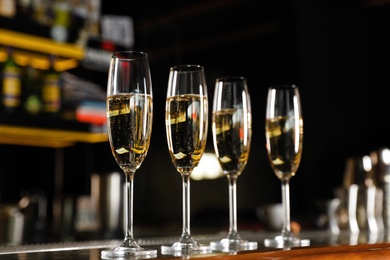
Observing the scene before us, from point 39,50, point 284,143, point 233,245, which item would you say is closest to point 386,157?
point 284,143

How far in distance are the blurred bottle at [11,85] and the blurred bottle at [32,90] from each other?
0.05 m

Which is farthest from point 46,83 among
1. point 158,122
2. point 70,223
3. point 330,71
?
point 330,71

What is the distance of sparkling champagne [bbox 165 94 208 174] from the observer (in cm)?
106

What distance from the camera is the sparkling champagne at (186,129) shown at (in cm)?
106

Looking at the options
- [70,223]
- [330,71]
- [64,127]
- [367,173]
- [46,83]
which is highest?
[330,71]

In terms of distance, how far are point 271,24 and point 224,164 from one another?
420 centimetres

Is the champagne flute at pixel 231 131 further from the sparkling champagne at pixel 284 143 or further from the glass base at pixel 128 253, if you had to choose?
the glass base at pixel 128 253

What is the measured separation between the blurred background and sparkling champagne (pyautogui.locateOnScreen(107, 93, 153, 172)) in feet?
6.29

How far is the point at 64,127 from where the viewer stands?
122 inches

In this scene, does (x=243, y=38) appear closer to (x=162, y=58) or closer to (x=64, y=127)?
(x=162, y=58)

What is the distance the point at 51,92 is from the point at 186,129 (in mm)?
2156

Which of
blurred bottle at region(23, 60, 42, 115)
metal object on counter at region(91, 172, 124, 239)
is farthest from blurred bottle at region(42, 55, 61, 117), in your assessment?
metal object on counter at region(91, 172, 124, 239)

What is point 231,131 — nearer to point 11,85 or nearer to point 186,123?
point 186,123

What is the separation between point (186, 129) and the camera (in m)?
1.06
